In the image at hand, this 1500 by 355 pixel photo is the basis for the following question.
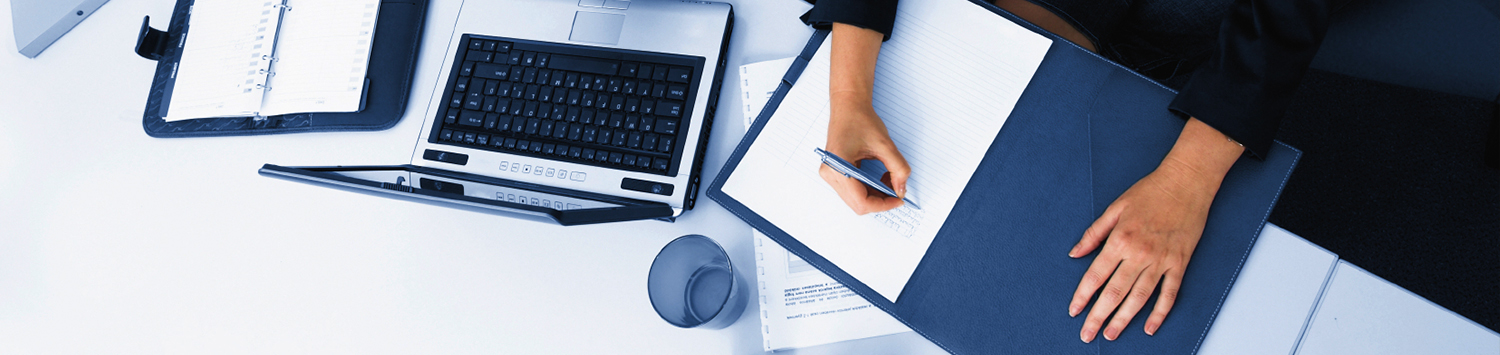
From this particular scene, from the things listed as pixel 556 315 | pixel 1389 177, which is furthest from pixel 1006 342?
pixel 1389 177

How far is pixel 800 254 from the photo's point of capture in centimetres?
64

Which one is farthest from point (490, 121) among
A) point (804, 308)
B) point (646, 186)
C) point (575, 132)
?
point (804, 308)

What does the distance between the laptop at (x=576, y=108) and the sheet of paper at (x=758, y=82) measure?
0.12ft

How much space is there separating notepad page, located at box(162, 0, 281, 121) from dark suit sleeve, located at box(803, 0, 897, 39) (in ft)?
2.45

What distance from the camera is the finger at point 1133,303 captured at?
1.85 feet

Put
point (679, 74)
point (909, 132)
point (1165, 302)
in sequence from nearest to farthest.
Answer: point (1165, 302)
point (909, 132)
point (679, 74)

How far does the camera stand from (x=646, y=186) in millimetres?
716

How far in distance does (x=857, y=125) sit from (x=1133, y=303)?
31 cm

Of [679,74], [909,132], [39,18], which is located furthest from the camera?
[39,18]

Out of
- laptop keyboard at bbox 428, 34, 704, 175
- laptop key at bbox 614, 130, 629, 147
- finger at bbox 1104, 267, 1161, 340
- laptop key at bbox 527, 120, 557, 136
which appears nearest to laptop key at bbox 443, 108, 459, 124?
laptop keyboard at bbox 428, 34, 704, 175

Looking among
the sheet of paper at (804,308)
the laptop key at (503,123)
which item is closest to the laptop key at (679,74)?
the sheet of paper at (804,308)

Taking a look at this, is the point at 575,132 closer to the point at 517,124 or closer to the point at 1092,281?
the point at 517,124

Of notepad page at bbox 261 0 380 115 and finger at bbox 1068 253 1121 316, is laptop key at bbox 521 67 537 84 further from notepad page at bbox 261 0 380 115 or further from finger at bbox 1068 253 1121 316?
finger at bbox 1068 253 1121 316

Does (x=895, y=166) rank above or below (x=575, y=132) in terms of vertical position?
above
